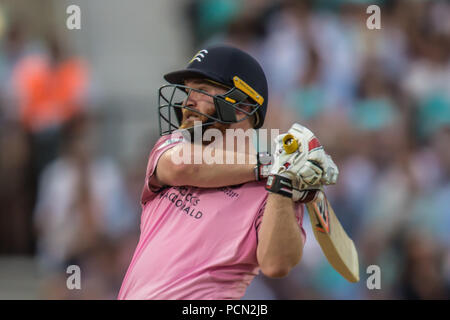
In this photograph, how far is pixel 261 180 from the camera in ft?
11.3

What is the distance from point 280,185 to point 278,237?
0.75ft

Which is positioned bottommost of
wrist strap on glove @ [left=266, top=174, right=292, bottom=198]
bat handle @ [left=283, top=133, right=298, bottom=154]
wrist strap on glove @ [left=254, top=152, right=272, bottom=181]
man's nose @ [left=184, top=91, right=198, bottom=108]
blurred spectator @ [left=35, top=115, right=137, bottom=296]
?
blurred spectator @ [left=35, top=115, right=137, bottom=296]

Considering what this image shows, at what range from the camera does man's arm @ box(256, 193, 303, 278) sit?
10.5 feet

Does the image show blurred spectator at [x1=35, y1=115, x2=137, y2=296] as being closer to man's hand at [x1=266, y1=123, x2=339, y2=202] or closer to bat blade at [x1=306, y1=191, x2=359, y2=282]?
bat blade at [x1=306, y1=191, x2=359, y2=282]

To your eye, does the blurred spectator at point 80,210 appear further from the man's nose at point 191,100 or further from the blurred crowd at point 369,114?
the man's nose at point 191,100

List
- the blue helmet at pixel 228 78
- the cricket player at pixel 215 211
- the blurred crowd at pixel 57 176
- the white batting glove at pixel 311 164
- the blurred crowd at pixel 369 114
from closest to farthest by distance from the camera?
the white batting glove at pixel 311 164, the cricket player at pixel 215 211, the blue helmet at pixel 228 78, the blurred crowd at pixel 369 114, the blurred crowd at pixel 57 176

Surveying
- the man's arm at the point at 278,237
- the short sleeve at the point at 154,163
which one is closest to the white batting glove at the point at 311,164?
the man's arm at the point at 278,237

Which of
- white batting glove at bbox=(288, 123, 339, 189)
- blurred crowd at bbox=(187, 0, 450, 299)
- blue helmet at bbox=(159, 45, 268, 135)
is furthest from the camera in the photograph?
blurred crowd at bbox=(187, 0, 450, 299)

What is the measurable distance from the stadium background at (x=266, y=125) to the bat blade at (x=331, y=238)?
2753 mm

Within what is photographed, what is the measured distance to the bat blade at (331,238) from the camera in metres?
3.50

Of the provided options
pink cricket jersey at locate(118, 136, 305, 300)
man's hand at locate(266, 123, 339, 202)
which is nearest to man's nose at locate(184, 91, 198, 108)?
pink cricket jersey at locate(118, 136, 305, 300)

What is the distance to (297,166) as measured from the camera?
3137mm

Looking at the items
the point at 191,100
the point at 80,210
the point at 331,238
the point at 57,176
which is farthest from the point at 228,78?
the point at 57,176
